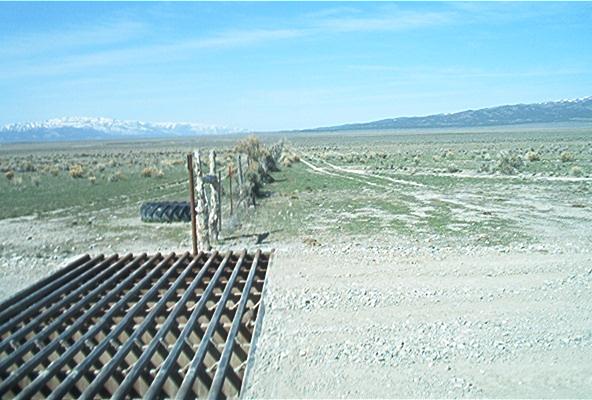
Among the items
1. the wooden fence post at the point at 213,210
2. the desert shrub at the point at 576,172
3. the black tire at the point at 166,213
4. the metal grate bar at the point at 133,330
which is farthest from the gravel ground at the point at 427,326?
the desert shrub at the point at 576,172

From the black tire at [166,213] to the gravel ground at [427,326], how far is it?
6.58 meters

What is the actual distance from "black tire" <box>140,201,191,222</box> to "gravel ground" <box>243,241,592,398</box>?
6.58m

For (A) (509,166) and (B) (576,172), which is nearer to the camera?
(B) (576,172)

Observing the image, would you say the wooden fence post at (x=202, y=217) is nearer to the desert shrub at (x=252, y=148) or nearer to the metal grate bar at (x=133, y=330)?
the metal grate bar at (x=133, y=330)

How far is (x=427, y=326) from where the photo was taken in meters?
6.67

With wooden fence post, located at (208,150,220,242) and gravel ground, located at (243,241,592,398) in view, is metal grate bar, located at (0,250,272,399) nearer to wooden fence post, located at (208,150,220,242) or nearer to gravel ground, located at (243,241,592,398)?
gravel ground, located at (243,241,592,398)

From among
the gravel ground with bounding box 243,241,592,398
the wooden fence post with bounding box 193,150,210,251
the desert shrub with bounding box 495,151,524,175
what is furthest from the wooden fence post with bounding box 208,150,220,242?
the desert shrub with bounding box 495,151,524,175

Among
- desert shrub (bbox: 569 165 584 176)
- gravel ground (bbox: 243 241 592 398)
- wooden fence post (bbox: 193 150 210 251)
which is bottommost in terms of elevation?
desert shrub (bbox: 569 165 584 176)

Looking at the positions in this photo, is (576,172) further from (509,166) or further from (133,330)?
(133,330)

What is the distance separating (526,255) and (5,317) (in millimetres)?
8329

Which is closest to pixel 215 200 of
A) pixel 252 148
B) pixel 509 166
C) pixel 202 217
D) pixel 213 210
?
pixel 213 210

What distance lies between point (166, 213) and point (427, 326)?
34.8 ft

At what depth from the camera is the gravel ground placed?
5.30 m

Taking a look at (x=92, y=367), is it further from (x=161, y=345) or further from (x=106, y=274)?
(x=106, y=274)
